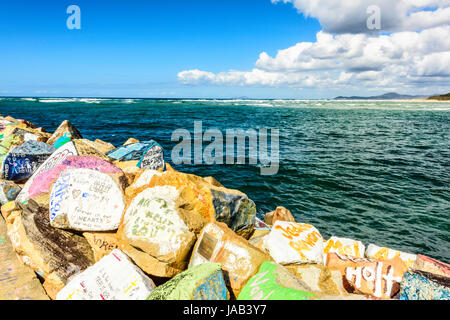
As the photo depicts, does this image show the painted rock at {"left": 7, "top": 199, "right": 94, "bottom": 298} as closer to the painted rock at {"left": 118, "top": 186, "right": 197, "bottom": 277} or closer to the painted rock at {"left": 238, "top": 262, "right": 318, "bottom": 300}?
the painted rock at {"left": 118, "top": 186, "right": 197, "bottom": 277}

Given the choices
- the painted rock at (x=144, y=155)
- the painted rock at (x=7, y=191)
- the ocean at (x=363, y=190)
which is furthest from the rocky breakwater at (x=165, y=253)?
the ocean at (x=363, y=190)

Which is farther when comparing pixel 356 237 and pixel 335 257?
pixel 356 237

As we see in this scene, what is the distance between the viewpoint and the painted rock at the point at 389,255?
3.97 m

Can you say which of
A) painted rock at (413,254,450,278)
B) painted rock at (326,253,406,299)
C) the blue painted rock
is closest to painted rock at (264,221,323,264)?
painted rock at (326,253,406,299)

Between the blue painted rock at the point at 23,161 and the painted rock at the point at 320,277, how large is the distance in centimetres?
546

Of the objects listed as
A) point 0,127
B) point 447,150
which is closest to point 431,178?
point 447,150

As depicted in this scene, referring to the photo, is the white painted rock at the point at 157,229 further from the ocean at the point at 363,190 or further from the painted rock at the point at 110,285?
the ocean at the point at 363,190

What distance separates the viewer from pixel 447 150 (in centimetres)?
1522

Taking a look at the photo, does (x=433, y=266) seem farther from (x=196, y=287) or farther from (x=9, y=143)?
(x=9, y=143)

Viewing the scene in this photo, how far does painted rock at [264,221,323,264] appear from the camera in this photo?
3305 millimetres

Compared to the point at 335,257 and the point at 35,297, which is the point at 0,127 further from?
the point at 335,257

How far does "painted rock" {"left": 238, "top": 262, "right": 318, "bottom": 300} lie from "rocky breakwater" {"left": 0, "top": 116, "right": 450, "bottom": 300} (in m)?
0.01
